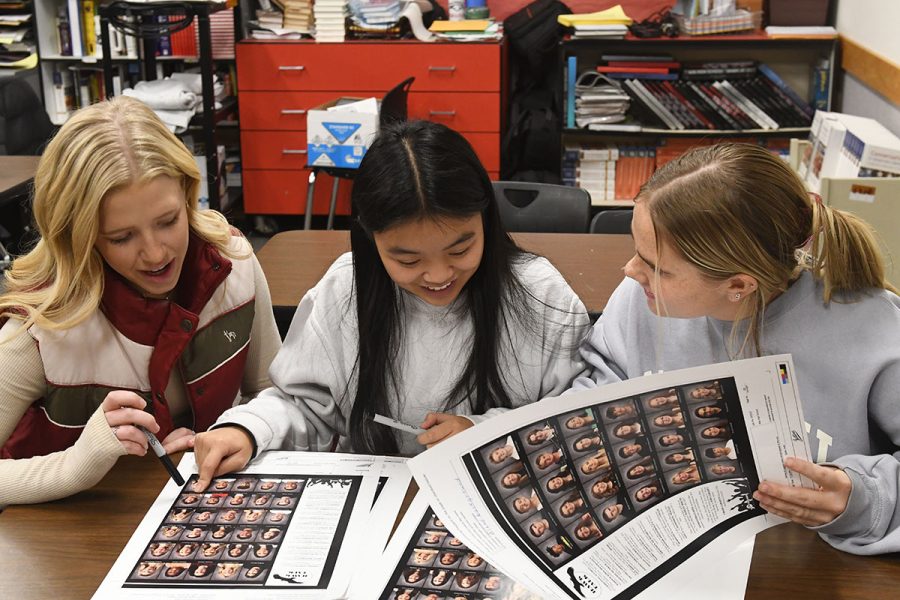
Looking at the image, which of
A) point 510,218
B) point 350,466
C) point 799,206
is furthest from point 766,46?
point 350,466

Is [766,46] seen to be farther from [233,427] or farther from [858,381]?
[233,427]

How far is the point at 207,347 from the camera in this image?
156 centimetres

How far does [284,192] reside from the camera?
15.5 ft

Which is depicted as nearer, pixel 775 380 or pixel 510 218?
pixel 775 380

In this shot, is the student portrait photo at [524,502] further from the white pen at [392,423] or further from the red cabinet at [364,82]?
the red cabinet at [364,82]

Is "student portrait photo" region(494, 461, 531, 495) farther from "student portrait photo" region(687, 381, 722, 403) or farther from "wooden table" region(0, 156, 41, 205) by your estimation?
"wooden table" region(0, 156, 41, 205)

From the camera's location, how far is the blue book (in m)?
4.35

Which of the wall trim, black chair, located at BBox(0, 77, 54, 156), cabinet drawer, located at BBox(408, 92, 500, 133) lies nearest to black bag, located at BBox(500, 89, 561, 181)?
cabinet drawer, located at BBox(408, 92, 500, 133)

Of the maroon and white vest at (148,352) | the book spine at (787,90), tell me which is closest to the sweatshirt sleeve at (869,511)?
the maroon and white vest at (148,352)

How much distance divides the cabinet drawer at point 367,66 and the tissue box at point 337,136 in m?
0.42

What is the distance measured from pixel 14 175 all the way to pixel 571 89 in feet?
8.09

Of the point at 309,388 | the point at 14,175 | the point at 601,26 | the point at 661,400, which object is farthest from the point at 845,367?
the point at 601,26

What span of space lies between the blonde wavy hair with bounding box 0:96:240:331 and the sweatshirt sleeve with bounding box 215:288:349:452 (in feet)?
0.97

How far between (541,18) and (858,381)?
368 cm
